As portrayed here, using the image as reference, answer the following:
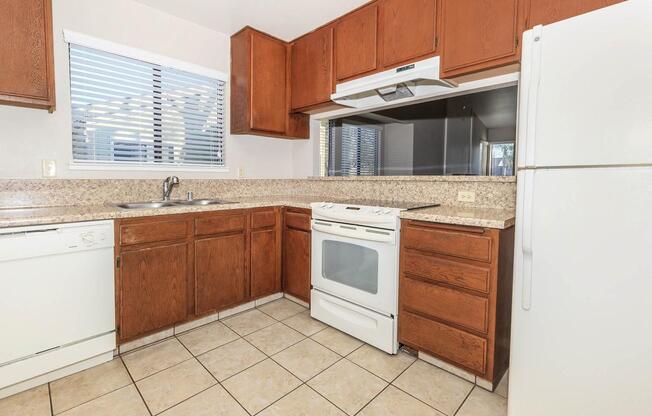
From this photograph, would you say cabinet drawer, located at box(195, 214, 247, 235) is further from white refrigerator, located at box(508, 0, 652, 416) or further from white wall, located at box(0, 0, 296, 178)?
white refrigerator, located at box(508, 0, 652, 416)

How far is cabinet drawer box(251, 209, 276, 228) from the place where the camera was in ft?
8.76

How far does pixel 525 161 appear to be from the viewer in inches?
54.2

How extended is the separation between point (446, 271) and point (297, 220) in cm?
134

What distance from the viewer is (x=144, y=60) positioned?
2.57 metres

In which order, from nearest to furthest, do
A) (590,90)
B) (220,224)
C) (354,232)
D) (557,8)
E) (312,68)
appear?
(590,90), (557,8), (354,232), (220,224), (312,68)

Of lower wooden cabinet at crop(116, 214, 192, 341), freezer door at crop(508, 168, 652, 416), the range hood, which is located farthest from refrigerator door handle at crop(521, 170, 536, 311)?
lower wooden cabinet at crop(116, 214, 192, 341)

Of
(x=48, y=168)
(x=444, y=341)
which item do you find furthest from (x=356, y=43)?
(x=48, y=168)

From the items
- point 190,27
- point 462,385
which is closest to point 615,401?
point 462,385

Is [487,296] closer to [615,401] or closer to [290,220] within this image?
[615,401]

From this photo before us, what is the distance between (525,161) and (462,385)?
4.10 ft

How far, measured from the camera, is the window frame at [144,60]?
7.44 feet

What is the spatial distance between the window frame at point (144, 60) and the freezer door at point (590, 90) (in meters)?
2.52

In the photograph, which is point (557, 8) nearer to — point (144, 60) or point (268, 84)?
point (268, 84)

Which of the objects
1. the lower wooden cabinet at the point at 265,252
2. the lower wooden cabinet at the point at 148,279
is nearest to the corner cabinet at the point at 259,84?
the lower wooden cabinet at the point at 265,252
